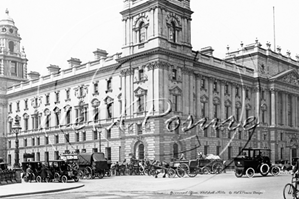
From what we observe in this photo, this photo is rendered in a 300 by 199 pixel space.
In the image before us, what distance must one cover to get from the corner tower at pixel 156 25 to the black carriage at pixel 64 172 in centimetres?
2031

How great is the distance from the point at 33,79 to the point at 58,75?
7.54m

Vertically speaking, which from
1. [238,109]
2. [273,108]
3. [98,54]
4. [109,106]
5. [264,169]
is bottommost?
[264,169]

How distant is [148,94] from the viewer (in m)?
50.5

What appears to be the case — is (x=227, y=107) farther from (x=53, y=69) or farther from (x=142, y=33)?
(x=53, y=69)

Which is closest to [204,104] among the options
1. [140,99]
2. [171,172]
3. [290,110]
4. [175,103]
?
[175,103]

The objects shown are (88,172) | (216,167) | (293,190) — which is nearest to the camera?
(293,190)

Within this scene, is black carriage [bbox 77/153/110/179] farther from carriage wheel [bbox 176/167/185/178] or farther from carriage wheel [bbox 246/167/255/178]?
carriage wheel [bbox 246/167/255/178]

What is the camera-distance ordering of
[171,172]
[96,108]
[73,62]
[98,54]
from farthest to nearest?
[73,62] < [98,54] < [96,108] < [171,172]

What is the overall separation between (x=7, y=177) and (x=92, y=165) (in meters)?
7.81

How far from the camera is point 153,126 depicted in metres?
49.9

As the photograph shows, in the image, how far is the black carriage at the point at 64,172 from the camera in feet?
106

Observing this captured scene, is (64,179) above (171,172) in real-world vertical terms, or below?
below

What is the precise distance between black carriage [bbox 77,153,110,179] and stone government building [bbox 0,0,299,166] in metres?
10.9

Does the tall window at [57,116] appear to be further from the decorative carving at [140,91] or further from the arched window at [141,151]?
the arched window at [141,151]
